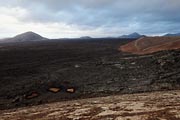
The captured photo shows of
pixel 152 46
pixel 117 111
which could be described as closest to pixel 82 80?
pixel 117 111

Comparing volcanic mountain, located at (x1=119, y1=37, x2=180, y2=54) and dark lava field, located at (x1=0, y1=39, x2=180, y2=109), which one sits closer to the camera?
dark lava field, located at (x1=0, y1=39, x2=180, y2=109)

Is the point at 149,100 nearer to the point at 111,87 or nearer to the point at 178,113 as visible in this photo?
the point at 178,113

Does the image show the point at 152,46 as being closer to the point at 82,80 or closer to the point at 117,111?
the point at 82,80

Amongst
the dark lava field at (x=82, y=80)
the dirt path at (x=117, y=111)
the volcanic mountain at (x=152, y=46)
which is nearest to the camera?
the dirt path at (x=117, y=111)

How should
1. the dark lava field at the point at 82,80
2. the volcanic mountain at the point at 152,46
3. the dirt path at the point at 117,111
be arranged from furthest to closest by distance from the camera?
the volcanic mountain at the point at 152,46
the dark lava field at the point at 82,80
the dirt path at the point at 117,111

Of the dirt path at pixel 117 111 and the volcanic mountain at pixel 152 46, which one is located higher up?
the volcanic mountain at pixel 152 46

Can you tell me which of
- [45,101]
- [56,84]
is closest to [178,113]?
[45,101]

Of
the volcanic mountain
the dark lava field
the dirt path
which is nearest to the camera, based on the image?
the dirt path

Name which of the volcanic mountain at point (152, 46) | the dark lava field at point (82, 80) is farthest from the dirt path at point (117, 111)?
the volcanic mountain at point (152, 46)

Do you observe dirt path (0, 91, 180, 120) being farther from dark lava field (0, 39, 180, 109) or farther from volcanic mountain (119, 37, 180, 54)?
volcanic mountain (119, 37, 180, 54)

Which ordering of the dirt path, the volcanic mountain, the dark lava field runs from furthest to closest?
the volcanic mountain < the dark lava field < the dirt path

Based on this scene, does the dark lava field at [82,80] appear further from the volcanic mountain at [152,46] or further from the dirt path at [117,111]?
the volcanic mountain at [152,46]

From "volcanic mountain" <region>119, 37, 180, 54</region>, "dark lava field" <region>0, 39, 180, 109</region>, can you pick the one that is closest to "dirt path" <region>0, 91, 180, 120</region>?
"dark lava field" <region>0, 39, 180, 109</region>

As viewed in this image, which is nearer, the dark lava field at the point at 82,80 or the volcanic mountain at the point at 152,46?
the dark lava field at the point at 82,80
